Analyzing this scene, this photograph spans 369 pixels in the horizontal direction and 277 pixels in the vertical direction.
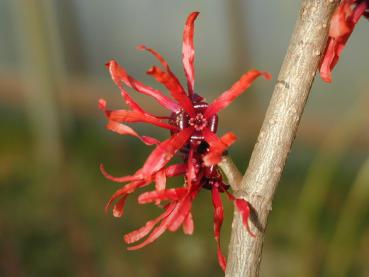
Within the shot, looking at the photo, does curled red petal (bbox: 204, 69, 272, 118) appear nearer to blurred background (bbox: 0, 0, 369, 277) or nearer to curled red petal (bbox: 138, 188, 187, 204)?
curled red petal (bbox: 138, 188, 187, 204)

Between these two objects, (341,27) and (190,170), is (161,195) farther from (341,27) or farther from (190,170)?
(341,27)

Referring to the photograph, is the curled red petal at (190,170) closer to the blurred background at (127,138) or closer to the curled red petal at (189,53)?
the curled red petal at (189,53)

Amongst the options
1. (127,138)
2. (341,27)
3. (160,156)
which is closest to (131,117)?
(160,156)

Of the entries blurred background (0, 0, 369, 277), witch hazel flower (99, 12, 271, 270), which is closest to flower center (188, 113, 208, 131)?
witch hazel flower (99, 12, 271, 270)

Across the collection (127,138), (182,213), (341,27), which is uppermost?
(341,27)

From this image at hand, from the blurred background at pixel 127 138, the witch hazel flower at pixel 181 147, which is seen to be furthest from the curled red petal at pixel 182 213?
the blurred background at pixel 127 138

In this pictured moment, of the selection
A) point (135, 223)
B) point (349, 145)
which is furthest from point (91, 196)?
point (349, 145)
